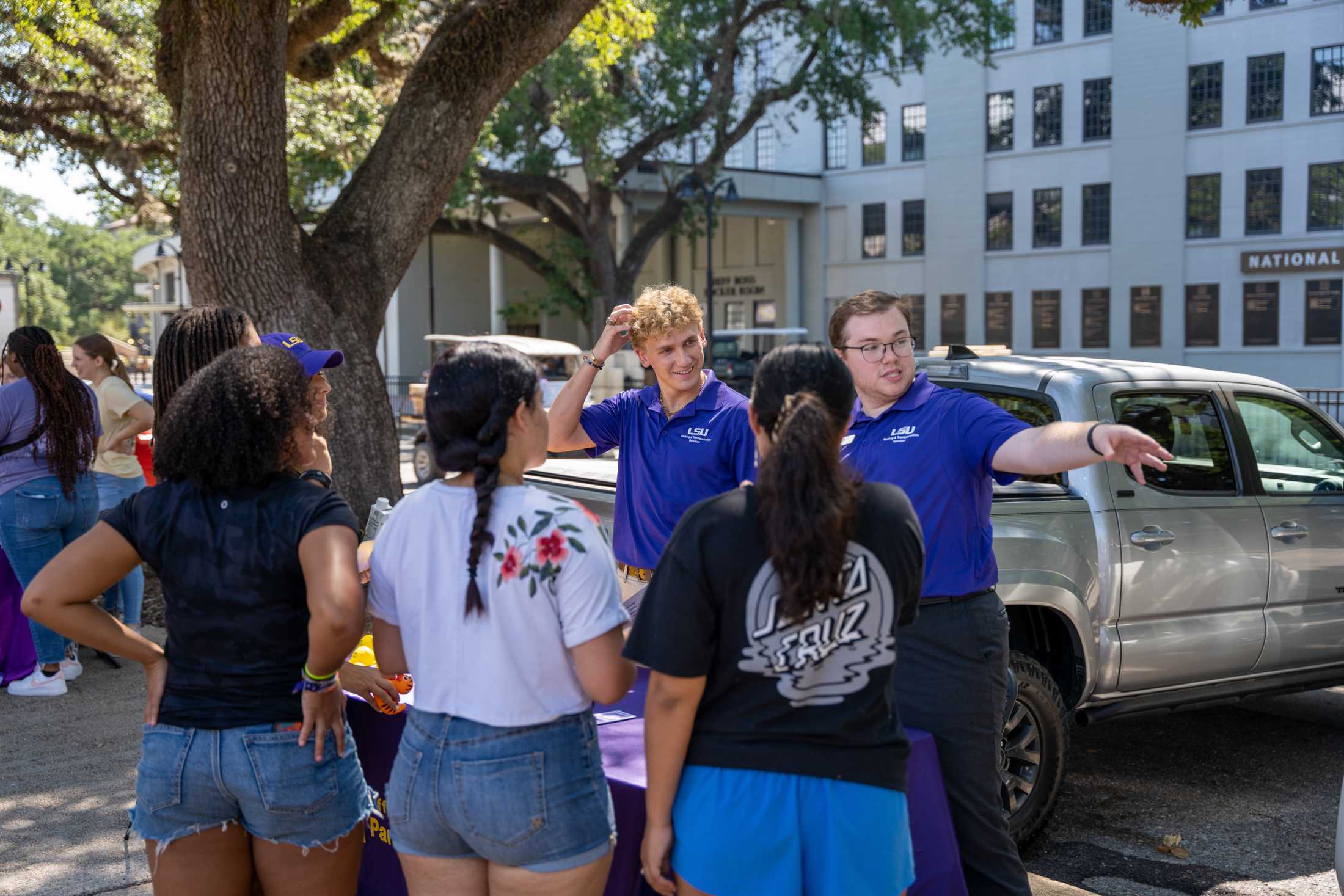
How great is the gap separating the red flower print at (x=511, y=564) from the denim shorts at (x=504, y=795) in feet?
0.96

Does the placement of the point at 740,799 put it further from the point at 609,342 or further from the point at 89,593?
the point at 609,342

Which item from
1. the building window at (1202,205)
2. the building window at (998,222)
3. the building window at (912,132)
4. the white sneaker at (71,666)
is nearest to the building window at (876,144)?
the building window at (912,132)

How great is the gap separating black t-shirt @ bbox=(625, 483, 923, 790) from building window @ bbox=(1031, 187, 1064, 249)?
135 ft

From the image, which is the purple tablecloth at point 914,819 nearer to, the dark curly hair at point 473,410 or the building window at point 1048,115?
the dark curly hair at point 473,410

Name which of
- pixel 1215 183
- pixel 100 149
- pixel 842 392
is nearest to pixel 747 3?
pixel 100 149

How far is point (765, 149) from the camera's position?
154ft

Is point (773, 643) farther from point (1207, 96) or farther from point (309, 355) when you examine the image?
point (1207, 96)

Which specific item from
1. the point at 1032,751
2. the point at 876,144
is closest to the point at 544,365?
the point at 876,144

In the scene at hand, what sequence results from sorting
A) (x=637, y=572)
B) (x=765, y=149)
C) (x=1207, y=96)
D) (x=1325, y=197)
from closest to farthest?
(x=637, y=572)
(x=1325, y=197)
(x=1207, y=96)
(x=765, y=149)

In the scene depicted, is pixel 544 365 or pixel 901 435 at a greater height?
pixel 901 435

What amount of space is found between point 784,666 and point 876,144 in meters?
44.2

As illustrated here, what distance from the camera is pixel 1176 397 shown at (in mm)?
5469

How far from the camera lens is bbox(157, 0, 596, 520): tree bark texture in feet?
26.6

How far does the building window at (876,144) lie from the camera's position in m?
44.1
